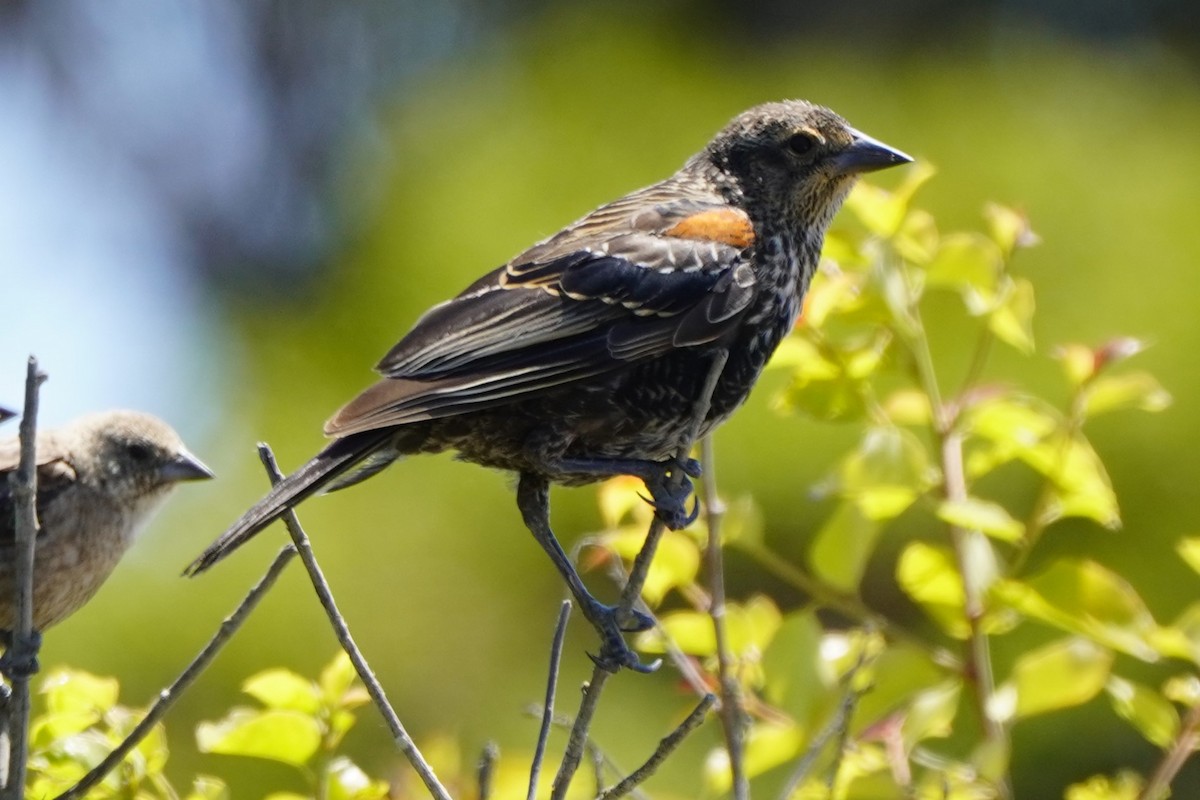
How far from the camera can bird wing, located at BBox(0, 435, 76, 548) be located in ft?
9.48

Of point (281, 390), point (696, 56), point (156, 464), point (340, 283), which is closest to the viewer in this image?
point (156, 464)

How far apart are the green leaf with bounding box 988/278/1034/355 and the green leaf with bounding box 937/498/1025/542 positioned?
0.28m

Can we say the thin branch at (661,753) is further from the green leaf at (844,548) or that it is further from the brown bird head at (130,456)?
the brown bird head at (130,456)

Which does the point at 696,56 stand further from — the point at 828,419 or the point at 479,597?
the point at 828,419

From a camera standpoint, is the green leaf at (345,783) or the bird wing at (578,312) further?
the bird wing at (578,312)

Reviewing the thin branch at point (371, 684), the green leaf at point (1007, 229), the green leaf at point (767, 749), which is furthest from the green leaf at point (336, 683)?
the green leaf at point (1007, 229)

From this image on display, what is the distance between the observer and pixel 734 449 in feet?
14.8

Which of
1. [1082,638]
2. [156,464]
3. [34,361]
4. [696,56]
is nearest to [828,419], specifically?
[1082,638]

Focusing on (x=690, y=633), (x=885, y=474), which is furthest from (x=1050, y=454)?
(x=690, y=633)

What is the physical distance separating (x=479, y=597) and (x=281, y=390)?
114 cm

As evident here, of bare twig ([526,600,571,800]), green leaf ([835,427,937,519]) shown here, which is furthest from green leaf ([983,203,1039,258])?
bare twig ([526,600,571,800])

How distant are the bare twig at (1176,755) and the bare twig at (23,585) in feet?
4.60

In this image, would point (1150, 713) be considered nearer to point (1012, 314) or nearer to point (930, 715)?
point (930, 715)

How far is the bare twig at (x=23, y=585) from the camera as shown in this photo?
1.66 meters
